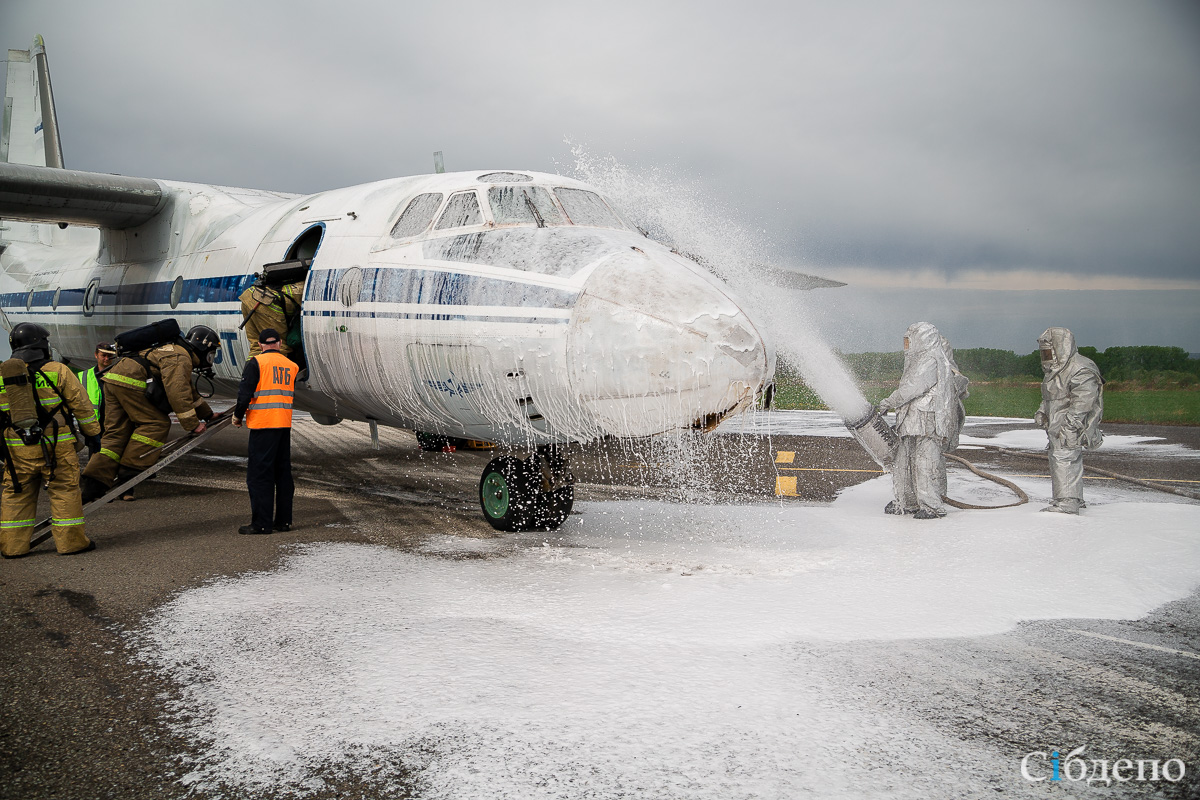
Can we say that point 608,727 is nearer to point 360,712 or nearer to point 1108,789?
point 360,712

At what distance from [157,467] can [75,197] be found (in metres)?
5.38

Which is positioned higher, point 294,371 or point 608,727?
point 294,371

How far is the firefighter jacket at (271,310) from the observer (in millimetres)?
7715

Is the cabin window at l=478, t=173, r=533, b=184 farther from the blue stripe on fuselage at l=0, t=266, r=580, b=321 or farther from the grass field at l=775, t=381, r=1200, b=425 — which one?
the grass field at l=775, t=381, r=1200, b=425

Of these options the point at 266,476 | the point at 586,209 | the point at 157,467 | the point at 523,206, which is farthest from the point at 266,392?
the point at 586,209

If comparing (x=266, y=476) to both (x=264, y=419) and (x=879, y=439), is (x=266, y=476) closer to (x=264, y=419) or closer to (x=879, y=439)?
(x=264, y=419)

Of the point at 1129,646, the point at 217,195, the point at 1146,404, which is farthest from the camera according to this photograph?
the point at 1146,404

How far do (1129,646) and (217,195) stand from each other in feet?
37.3

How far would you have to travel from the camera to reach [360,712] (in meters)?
3.54

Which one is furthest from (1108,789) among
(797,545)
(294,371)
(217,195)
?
(217,195)

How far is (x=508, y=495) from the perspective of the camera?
7.16 meters

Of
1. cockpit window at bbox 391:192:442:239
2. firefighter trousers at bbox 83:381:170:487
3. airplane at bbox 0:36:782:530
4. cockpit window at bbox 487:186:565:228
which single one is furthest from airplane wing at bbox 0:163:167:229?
cockpit window at bbox 487:186:565:228

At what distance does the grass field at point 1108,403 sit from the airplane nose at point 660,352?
12124 mm

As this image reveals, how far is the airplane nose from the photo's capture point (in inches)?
195
